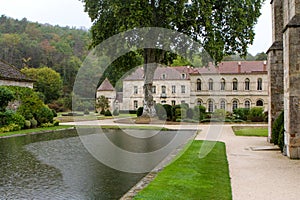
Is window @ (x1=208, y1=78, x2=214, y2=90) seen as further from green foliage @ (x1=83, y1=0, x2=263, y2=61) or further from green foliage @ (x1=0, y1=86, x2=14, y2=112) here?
green foliage @ (x1=0, y1=86, x2=14, y2=112)

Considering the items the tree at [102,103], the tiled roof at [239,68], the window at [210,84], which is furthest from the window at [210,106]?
the tree at [102,103]

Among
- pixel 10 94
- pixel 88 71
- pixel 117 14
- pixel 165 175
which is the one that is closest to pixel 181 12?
pixel 117 14

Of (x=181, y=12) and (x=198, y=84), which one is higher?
(x=181, y=12)

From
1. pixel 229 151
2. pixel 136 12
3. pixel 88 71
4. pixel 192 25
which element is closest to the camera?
pixel 229 151

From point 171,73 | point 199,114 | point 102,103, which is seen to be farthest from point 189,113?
point 171,73

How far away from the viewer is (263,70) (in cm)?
4325

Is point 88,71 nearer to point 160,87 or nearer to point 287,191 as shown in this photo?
point 160,87

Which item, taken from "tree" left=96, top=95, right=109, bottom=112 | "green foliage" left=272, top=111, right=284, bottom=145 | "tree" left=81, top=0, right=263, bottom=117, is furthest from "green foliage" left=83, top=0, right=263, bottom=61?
"tree" left=96, top=95, right=109, bottom=112

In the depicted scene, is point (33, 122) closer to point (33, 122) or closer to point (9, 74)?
point (33, 122)

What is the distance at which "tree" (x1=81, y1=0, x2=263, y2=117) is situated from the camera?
23141 millimetres

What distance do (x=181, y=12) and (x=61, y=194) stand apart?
732 inches

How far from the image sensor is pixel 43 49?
6172cm

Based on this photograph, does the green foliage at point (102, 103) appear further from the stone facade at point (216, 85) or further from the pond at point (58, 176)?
the pond at point (58, 176)

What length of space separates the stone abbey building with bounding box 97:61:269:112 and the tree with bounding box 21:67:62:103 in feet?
20.0
